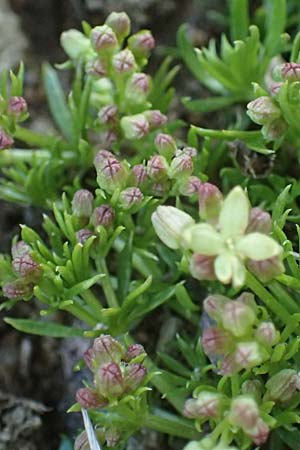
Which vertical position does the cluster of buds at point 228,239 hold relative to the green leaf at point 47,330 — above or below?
above

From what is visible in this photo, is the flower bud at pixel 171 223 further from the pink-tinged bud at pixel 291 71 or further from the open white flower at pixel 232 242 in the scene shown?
the pink-tinged bud at pixel 291 71

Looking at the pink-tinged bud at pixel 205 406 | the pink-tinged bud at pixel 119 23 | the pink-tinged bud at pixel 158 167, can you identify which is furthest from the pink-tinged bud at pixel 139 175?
the pink-tinged bud at pixel 205 406

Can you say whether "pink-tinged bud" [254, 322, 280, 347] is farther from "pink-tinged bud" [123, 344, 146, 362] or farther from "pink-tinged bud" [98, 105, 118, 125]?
"pink-tinged bud" [98, 105, 118, 125]

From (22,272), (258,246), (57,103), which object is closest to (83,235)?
(22,272)

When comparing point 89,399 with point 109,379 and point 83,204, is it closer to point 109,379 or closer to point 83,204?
point 109,379

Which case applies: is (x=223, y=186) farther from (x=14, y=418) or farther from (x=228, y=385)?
(x=14, y=418)

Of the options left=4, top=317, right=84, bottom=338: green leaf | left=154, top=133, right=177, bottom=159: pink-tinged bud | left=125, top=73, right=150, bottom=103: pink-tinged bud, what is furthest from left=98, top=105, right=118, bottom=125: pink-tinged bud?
left=4, top=317, right=84, bottom=338: green leaf

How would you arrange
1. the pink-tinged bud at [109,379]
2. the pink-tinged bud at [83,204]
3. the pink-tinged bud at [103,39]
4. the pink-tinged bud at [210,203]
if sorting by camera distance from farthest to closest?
the pink-tinged bud at [103,39], the pink-tinged bud at [83,204], the pink-tinged bud at [109,379], the pink-tinged bud at [210,203]
